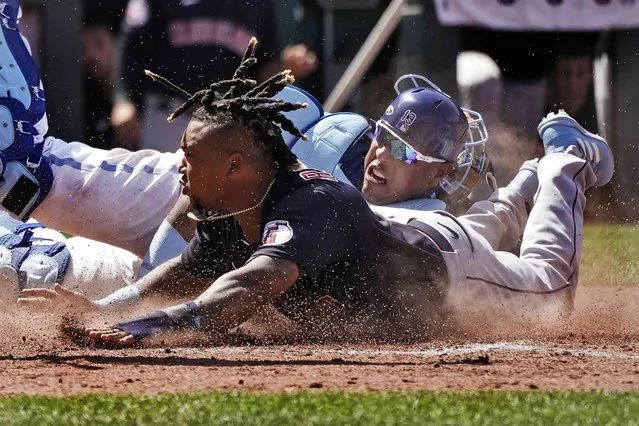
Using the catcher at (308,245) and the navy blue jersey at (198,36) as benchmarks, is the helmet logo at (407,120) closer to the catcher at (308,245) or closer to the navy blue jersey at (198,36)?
the catcher at (308,245)

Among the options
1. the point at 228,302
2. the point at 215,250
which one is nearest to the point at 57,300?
the point at 215,250

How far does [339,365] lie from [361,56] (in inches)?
304

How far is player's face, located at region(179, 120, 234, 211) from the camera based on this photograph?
670cm

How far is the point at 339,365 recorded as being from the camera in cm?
624

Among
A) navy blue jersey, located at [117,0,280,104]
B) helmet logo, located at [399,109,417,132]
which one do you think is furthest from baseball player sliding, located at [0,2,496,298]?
navy blue jersey, located at [117,0,280,104]

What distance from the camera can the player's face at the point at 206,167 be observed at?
22.0ft

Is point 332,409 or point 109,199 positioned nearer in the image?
point 332,409

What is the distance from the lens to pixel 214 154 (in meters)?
6.70

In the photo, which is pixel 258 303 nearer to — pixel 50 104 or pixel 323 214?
pixel 323 214

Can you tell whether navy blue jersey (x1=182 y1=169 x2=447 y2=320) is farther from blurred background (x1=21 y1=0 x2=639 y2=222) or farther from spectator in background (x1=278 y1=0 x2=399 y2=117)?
spectator in background (x1=278 y1=0 x2=399 y2=117)

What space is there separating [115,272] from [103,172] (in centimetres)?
71

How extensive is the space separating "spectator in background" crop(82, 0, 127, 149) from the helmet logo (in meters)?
5.70

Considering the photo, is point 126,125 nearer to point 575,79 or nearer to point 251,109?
point 575,79

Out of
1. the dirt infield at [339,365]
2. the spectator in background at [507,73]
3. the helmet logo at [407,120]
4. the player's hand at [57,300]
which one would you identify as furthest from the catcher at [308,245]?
the spectator in background at [507,73]
